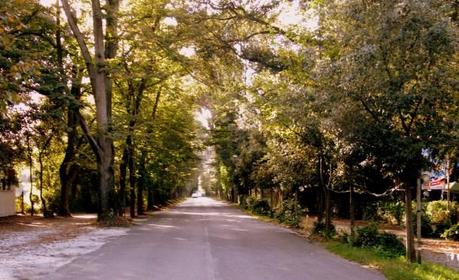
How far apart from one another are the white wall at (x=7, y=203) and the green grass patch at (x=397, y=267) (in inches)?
838

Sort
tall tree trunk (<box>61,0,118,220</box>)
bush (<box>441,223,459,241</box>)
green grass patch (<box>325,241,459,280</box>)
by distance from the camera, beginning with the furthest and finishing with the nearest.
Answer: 1. tall tree trunk (<box>61,0,118,220</box>)
2. bush (<box>441,223,459,241</box>)
3. green grass patch (<box>325,241,459,280</box>)

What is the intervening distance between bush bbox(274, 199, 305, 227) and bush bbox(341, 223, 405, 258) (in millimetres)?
10228

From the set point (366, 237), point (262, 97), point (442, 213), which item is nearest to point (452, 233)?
point (442, 213)

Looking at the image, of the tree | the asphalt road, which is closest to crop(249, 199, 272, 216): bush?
the asphalt road

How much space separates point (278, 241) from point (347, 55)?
843 cm

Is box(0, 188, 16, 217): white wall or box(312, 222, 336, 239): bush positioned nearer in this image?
box(312, 222, 336, 239): bush

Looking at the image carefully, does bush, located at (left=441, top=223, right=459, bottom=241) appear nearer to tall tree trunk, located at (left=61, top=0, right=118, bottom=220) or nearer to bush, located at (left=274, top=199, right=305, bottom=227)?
bush, located at (left=274, top=199, right=305, bottom=227)

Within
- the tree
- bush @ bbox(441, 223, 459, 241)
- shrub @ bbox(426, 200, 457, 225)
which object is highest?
the tree

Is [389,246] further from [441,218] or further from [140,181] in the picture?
[140,181]

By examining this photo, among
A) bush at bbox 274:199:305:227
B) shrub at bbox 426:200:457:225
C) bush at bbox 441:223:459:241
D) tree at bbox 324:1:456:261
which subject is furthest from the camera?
bush at bbox 274:199:305:227

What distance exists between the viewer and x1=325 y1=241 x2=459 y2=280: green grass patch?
446 inches

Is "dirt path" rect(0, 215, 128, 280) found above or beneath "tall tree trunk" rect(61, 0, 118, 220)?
beneath

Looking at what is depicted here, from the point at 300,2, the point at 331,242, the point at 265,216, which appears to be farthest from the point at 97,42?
the point at 265,216

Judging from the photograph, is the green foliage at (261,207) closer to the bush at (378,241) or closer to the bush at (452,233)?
the bush at (452,233)
